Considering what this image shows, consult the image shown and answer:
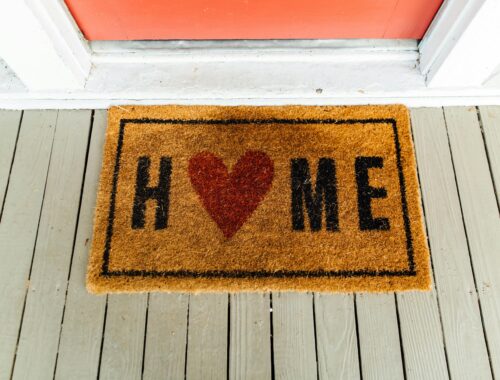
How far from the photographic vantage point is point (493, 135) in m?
1.24

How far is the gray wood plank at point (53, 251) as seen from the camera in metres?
1.08

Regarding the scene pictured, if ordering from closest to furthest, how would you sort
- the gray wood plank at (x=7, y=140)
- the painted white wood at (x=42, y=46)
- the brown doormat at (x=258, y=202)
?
the painted white wood at (x=42, y=46)
the brown doormat at (x=258, y=202)
the gray wood plank at (x=7, y=140)

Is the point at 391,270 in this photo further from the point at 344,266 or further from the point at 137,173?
the point at 137,173

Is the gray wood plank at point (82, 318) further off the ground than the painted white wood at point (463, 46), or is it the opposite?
the painted white wood at point (463, 46)

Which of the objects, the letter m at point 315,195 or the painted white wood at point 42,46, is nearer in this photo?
the painted white wood at point 42,46

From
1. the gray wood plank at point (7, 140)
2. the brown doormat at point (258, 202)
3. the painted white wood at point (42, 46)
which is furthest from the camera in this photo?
the gray wood plank at point (7, 140)

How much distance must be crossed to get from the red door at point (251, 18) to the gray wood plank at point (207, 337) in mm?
756

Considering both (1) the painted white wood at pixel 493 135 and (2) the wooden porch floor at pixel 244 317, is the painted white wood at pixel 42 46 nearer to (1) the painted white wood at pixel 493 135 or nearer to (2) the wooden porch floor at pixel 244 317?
(2) the wooden porch floor at pixel 244 317

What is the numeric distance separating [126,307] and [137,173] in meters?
0.36

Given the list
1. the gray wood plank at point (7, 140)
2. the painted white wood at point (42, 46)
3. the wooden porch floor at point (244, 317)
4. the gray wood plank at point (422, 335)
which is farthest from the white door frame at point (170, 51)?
the gray wood plank at point (422, 335)

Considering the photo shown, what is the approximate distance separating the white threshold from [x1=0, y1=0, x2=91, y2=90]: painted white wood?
0.05 meters

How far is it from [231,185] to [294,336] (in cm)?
43

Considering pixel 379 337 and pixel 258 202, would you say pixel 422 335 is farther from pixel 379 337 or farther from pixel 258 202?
pixel 258 202

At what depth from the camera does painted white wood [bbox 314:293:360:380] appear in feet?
3.48
